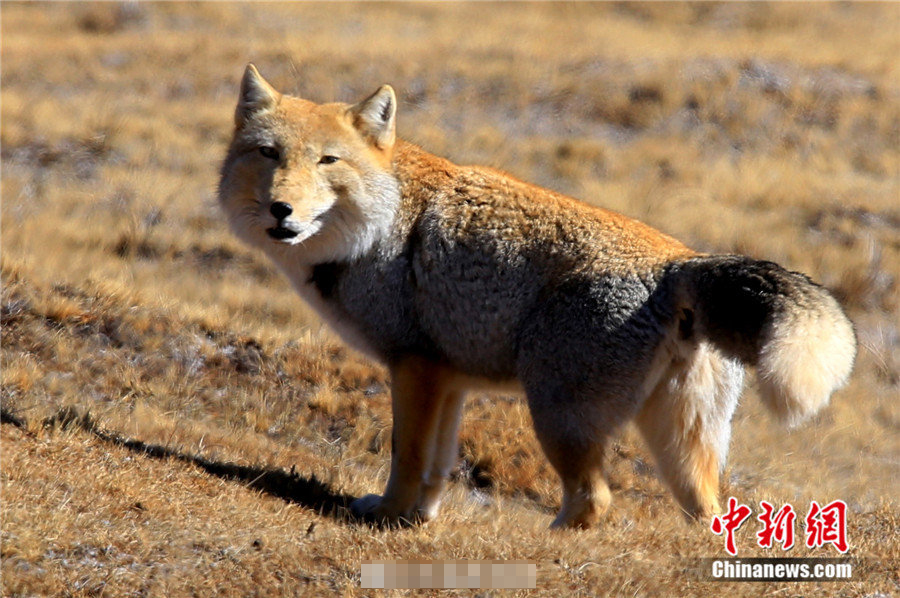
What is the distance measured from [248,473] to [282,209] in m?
1.93

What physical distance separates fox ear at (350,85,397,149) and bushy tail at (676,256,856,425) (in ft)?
7.59

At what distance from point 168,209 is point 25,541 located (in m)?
10.3

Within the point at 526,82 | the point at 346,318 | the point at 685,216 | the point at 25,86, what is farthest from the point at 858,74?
the point at 346,318

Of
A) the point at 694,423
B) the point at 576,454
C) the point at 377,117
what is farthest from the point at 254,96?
the point at 694,423

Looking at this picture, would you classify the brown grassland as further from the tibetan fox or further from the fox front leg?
the tibetan fox

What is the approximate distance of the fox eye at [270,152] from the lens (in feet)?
23.0

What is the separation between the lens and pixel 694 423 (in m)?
6.47

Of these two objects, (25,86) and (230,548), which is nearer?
(230,548)

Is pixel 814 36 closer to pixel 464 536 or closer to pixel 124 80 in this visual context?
pixel 124 80

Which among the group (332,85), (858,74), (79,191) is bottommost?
(79,191)

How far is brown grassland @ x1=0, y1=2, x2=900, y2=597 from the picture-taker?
5.95m

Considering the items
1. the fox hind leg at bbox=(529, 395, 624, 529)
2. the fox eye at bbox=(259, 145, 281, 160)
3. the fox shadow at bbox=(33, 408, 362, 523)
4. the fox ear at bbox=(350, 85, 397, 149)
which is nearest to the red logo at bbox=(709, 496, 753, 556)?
the fox hind leg at bbox=(529, 395, 624, 529)

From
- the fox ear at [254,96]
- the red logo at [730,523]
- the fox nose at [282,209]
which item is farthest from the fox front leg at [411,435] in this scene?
the fox ear at [254,96]

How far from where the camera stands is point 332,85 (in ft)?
68.9
